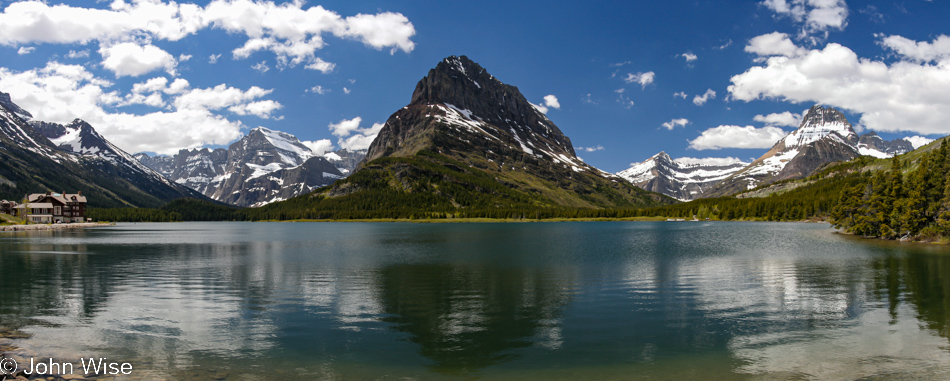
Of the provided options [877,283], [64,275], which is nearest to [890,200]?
[877,283]

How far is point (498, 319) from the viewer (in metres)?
30.7

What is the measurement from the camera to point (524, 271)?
54219 mm

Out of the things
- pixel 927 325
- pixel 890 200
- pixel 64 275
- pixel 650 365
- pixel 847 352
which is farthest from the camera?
pixel 890 200

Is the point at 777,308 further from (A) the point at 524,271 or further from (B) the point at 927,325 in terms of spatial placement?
(A) the point at 524,271

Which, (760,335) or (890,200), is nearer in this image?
(760,335)

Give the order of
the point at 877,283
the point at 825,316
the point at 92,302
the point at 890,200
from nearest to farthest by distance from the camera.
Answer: the point at 825,316, the point at 92,302, the point at 877,283, the point at 890,200

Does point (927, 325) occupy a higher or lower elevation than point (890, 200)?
lower

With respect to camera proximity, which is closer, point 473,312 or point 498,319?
point 498,319

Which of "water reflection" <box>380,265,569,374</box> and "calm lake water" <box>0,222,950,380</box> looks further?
"water reflection" <box>380,265,569,374</box>

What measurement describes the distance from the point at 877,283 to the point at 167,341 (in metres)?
56.9

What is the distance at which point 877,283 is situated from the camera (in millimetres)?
43781

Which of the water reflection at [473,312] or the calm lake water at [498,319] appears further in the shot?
the water reflection at [473,312]

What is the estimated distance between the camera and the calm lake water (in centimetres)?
2186

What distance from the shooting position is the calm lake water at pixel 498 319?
21859mm
